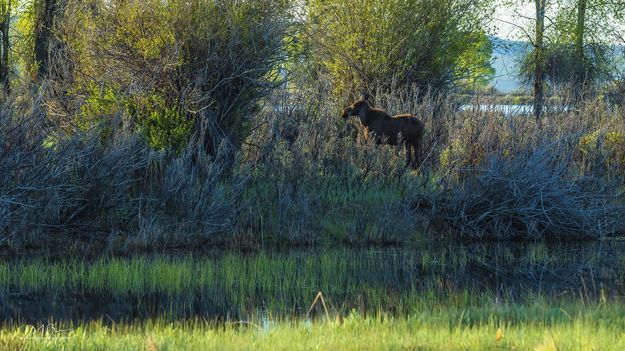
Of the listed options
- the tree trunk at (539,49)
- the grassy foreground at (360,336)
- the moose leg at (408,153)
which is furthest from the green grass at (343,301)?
the tree trunk at (539,49)

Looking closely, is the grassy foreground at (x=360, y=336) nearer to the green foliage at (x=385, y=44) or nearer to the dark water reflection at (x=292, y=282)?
the dark water reflection at (x=292, y=282)

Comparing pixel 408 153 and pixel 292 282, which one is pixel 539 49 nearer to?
pixel 408 153

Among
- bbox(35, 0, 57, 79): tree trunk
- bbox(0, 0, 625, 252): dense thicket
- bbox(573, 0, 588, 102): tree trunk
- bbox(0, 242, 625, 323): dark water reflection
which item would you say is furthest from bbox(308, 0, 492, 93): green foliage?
bbox(573, 0, 588, 102): tree trunk

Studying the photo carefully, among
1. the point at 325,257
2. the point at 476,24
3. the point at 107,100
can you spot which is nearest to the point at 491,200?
the point at 325,257

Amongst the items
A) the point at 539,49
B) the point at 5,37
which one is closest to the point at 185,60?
the point at 5,37

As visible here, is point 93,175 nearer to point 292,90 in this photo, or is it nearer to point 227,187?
point 227,187

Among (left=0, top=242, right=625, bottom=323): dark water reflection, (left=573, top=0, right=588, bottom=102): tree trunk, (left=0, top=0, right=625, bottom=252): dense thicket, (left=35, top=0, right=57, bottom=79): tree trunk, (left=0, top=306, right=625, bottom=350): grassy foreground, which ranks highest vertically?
(left=573, top=0, right=588, bottom=102): tree trunk

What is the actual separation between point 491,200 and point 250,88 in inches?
179

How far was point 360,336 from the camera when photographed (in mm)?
6770

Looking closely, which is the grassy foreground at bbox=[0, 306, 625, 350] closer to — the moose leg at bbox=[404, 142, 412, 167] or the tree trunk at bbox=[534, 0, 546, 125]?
the moose leg at bbox=[404, 142, 412, 167]

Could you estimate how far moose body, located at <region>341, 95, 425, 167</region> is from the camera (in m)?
18.1

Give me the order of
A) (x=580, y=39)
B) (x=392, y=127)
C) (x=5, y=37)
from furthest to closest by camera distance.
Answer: (x=580, y=39) < (x=5, y=37) < (x=392, y=127)

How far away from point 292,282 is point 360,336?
3.87 metres

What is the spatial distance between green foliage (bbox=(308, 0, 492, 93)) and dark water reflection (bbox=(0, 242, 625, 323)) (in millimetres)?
10970
